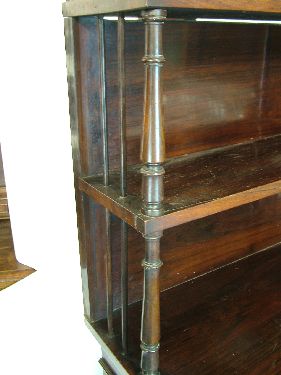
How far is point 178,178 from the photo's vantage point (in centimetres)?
81

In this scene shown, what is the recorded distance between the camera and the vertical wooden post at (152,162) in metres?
0.55

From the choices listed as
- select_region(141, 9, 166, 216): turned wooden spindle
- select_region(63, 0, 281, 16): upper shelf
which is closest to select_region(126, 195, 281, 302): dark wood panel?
select_region(141, 9, 166, 216): turned wooden spindle

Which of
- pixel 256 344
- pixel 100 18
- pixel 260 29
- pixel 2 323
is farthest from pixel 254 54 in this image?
pixel 2 323

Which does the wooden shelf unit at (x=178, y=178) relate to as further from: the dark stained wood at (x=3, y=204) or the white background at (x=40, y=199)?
the dark stained wood at (x=3, y=204)

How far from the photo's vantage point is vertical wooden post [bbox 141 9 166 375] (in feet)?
1.79

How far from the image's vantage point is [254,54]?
1039 mm

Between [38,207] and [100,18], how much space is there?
42cm

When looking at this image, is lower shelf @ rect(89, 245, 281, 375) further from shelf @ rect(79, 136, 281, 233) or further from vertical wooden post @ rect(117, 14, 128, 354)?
shelf @ rect(79, 136, 281, 233)

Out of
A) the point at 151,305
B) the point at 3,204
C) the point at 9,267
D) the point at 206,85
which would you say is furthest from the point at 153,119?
the point at 3,204

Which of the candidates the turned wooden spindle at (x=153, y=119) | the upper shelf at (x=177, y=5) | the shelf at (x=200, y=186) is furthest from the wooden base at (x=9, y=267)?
the upper shelf at (x=177, y=5)

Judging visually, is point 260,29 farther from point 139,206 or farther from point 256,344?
point 256,344

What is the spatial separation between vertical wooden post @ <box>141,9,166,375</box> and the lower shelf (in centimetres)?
14

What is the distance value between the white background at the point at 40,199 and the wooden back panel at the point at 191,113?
0.05 m

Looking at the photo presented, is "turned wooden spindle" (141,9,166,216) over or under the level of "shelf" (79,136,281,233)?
over
